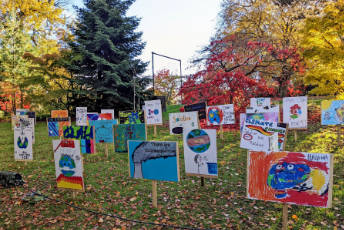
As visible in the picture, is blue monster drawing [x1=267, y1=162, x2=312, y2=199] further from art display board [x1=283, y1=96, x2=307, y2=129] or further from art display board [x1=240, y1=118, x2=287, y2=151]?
art display board [x1=283, y1=96, x2=307, y2=129]

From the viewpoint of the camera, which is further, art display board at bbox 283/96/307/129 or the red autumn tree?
the red autumn tree

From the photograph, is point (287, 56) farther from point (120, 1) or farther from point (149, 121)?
point (120, 1)

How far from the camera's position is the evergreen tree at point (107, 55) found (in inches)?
726

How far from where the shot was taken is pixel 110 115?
11.6 m

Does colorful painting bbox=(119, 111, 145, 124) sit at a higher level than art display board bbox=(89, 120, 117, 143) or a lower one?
higher

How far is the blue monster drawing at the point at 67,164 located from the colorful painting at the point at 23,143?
288 cm

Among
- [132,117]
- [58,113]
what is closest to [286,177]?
[132,117]

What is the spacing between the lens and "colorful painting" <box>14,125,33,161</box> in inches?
284

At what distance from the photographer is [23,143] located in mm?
7312

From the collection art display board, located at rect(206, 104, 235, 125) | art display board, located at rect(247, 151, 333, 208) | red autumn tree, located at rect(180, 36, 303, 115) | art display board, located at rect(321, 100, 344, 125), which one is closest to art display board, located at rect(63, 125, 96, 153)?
art display board, located at rect(247, 151, 333, 208)

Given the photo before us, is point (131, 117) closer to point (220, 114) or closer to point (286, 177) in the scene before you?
point (220, 114)

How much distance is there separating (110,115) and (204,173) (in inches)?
303

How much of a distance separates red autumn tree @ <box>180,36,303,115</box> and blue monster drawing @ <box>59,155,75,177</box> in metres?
7.30

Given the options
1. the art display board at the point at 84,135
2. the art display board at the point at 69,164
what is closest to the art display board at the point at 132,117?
the art display board at the point at 84,135
